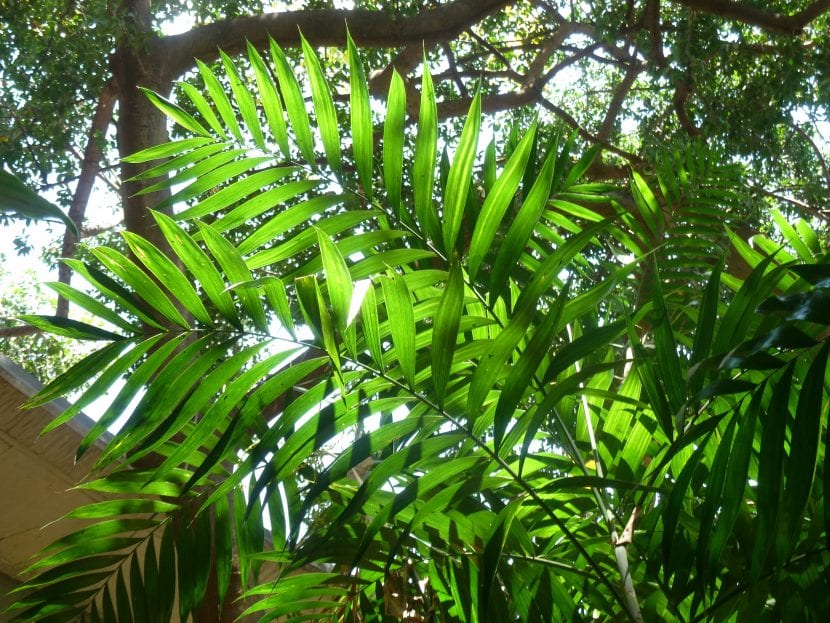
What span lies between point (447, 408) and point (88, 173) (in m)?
3.28

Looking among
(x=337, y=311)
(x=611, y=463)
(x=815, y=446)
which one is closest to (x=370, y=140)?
(x=337, y=311)

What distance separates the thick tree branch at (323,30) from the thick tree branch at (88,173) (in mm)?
418

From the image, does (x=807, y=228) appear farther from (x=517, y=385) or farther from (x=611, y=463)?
(x=517, y=385)

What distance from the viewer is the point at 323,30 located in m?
3.85

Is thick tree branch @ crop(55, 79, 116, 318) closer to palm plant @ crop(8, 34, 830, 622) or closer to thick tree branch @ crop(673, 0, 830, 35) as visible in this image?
palm plant @ crop(8, 34, 830, 622)

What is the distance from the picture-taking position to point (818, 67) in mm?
4168

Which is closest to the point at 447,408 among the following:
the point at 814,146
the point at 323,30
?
the point at 323,30

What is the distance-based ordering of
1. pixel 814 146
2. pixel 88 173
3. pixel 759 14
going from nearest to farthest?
pixel 759 14 → pixel 88 173 → pixel 814 146

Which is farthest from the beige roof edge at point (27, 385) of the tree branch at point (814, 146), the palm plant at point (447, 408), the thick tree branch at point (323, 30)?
the tree branch at point (814, 146)

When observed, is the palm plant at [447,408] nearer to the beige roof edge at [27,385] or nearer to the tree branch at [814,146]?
the beige roof edge at [27,385]

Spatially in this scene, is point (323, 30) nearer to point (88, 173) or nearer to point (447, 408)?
point (88, 173)

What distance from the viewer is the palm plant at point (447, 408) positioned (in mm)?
850

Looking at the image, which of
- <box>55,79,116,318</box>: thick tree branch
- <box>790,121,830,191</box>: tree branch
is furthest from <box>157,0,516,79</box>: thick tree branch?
<box>790,121,830,191</box>: tree branch

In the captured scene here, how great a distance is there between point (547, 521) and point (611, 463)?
0.43 feet
